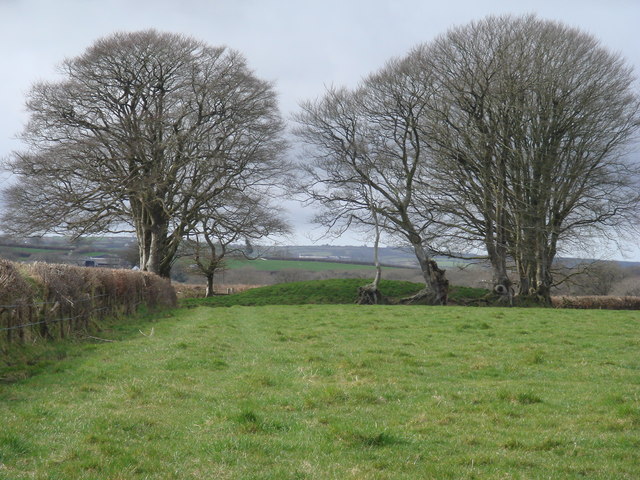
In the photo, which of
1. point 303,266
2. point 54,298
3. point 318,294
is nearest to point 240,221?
point 318,294

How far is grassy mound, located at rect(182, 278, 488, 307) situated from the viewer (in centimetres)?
3650

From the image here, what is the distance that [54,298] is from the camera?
14984 mm

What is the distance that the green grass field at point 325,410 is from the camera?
5988mm

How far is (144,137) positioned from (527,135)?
20453 millimetres

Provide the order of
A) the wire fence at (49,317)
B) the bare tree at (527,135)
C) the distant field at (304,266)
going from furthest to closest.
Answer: the distant field at (304,266) < the bare tree at (527,135) < the wire fence at (49,317)

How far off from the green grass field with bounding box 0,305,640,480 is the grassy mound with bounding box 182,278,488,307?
67.9 feet

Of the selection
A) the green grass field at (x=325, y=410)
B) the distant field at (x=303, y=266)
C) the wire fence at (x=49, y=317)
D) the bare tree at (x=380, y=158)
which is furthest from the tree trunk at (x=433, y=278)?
the distant field at (x=303, y=266)

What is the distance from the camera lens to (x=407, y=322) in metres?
21.0

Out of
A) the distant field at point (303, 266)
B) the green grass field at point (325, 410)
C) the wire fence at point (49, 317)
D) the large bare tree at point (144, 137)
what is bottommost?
the green grass field at point (325, 410)

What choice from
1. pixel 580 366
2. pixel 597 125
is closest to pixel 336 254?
pixel 597 125

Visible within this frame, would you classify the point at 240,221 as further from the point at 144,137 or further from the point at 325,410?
the point at 325,410

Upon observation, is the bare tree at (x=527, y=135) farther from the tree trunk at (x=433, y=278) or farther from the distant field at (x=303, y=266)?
the distant field at (x=303, y=266)

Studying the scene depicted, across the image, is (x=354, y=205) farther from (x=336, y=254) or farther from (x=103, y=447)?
(x=336, y=254)

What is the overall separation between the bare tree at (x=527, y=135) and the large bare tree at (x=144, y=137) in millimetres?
9898
